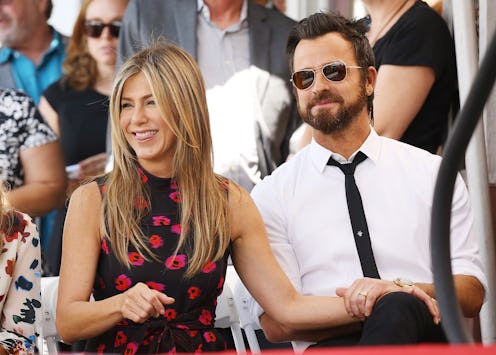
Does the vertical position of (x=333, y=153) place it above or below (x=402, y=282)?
above

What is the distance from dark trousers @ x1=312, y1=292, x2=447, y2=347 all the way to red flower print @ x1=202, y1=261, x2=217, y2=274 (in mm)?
454

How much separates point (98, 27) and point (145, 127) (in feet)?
7.87

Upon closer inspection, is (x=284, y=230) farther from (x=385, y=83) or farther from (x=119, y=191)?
(x=385, y=83)

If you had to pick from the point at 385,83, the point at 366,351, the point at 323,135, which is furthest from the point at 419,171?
the point at 366,351

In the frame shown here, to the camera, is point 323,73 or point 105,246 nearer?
point 105,246

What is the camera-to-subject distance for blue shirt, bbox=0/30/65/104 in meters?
6.00

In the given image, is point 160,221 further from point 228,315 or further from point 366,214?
point 366,214

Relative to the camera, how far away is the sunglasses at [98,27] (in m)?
5.73

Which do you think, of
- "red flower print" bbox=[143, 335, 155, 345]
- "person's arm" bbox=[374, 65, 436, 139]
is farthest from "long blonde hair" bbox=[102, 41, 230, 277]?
"person's arm" bbox=[374, 65, 436, 139]

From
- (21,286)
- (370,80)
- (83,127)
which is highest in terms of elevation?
(370,80)

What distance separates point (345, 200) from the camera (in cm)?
371

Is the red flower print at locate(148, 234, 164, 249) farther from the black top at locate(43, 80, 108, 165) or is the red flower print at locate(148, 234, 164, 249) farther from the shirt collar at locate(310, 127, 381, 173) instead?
the black top at locate(43, 80, 108, 165)

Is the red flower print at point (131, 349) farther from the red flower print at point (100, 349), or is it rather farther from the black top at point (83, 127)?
the black top at point (83, 127)

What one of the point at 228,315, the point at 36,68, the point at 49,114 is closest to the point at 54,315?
the point at 228,315
